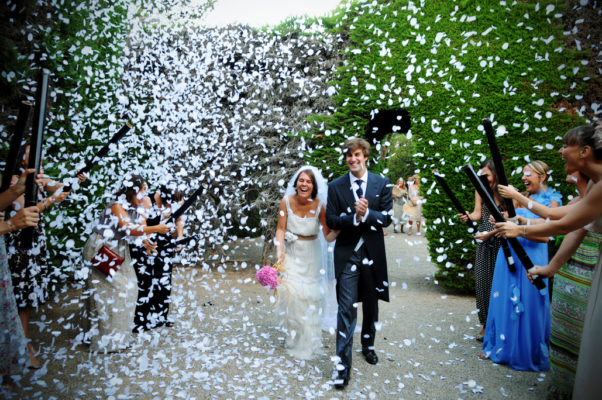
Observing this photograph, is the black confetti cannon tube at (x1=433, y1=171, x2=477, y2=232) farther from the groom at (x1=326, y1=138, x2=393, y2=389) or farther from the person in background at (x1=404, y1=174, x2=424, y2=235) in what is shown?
the person in background at (x1=404, y1=174, x2=424, y2=235)

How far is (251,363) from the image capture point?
4094 mm

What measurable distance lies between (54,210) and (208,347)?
11.5ft

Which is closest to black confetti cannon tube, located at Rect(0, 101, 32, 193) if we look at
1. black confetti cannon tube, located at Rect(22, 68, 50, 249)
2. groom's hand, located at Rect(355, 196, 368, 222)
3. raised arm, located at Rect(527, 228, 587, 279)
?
black confetti cannon tube, located at Rect(22, 68, 50, 249)

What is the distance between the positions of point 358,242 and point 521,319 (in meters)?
1.96

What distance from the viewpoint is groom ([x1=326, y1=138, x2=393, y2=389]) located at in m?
3.79

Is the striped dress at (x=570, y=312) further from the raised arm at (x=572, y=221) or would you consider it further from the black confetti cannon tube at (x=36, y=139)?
the black confetti cannon tube at (x=36, y=139)

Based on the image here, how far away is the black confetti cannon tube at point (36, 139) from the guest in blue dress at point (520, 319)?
439 centimetres

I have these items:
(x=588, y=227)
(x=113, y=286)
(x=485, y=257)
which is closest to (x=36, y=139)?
(x=113, y=286)

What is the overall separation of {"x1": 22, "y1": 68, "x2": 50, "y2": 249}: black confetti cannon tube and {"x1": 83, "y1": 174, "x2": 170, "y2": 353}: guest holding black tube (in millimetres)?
1541

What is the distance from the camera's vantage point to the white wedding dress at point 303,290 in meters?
4.45

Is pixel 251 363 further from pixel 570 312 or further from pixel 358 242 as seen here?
pixel 570 312

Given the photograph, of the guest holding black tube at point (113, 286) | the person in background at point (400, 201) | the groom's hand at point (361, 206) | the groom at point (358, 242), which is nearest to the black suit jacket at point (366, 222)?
the groom at point (358, 242)

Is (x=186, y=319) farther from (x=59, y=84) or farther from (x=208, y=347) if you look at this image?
(x=59, y=84)

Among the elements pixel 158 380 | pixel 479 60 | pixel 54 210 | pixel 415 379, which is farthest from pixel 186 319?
pixel 479 60
